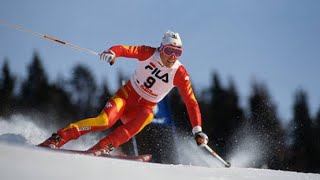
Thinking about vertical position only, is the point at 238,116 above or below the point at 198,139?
below

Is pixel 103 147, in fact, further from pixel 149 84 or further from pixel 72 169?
pixel 72 169

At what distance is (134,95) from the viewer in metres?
6.53

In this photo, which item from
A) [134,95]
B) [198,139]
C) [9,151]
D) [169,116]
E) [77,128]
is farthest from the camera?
[169,116]

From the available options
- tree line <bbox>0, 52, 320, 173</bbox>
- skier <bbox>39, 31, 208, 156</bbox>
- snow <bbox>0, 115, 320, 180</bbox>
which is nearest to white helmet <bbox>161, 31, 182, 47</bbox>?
skier <bbox>39, 31, 208, 156</bbox>

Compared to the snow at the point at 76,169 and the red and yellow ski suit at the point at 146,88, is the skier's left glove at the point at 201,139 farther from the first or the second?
the snow at the point at 76,169

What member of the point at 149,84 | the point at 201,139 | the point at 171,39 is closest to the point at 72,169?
the point at 201,139

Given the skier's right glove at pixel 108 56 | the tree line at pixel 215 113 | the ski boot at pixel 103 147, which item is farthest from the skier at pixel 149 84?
the tree line at pixel 215 113

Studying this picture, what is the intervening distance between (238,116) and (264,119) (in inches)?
65.2

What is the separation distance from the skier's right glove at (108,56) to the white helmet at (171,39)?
91cm

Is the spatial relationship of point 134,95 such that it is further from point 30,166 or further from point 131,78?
point 30,166

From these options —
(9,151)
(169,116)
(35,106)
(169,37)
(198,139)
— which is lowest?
(35,106)

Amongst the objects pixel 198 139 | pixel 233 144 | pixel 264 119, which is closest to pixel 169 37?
pixel 198 139

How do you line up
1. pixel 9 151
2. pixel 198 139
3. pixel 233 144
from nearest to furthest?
pixel 9 151 < pixel 198 139 < pixel 233 144

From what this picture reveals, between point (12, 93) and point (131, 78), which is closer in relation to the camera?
point (131, 78)
